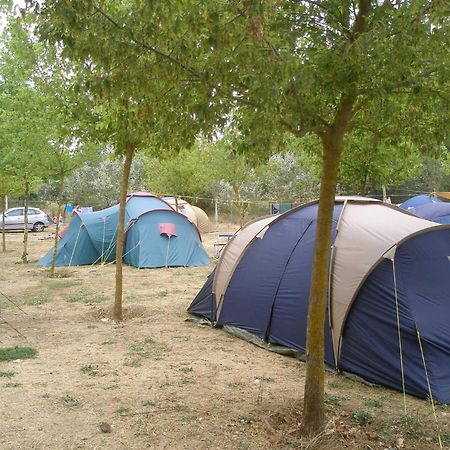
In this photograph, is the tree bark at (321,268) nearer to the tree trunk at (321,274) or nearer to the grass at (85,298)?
the tree trunk at (321,274)

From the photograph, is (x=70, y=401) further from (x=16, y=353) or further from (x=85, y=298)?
(x=85, y=298)

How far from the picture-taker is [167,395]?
4.95 m

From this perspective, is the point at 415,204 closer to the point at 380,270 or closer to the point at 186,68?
the point at 380,270

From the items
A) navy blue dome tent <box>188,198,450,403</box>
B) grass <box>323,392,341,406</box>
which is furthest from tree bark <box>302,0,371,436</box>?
navy blue dome tent <box>188,198,450,403</box>

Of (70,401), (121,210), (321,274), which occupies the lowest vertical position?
(70,401)

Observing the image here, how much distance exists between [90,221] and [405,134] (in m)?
12.1

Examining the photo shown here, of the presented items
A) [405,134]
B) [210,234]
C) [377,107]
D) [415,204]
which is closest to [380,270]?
[405,134]

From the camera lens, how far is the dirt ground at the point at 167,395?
13.3 feet

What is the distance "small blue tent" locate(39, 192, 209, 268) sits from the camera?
584 inches

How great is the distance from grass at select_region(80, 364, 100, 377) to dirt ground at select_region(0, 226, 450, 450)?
0.03 metres

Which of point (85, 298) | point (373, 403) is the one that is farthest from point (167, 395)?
point (85, 298)

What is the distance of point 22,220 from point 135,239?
51.6 feet

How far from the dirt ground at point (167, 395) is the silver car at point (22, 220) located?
832 inches

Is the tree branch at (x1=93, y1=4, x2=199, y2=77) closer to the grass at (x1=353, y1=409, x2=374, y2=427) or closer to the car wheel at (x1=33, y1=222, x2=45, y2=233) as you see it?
the grass at (x1=353, y1=409, x2=374, y2=427)
